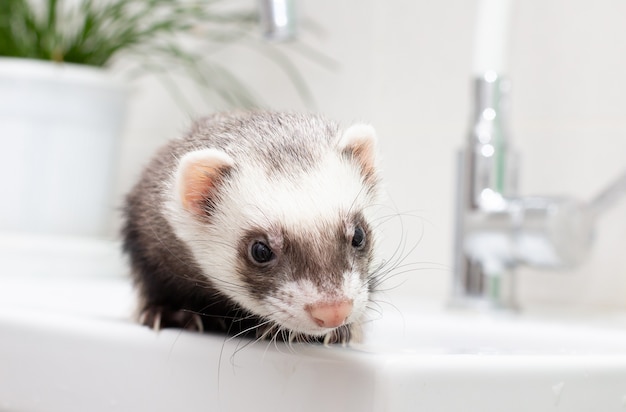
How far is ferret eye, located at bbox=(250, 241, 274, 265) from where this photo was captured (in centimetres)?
75

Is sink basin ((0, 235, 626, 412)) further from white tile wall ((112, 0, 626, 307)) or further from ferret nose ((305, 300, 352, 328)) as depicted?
white tile wall ((112, 0, 626, 307))

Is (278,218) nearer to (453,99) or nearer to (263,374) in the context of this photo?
(263,374)

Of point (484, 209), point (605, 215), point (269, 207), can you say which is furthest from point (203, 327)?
point (605, 215)

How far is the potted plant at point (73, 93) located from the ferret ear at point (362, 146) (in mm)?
781

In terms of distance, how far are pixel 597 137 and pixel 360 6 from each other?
18.0 inches

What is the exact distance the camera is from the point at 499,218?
46.2 inches

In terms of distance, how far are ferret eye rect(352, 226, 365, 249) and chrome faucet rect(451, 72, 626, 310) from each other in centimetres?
42

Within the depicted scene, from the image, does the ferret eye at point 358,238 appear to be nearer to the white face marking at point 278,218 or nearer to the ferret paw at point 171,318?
the white face marking at point 278,218

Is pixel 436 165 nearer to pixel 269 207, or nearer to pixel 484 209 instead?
pixel 484 209

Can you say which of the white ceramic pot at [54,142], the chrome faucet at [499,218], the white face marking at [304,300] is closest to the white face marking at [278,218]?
the white face marking at [304,300]

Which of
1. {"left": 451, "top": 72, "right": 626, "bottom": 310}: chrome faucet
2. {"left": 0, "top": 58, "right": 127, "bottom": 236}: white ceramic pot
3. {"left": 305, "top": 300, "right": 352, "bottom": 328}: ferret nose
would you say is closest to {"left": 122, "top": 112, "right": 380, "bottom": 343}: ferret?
{"left": 305, "top": 300, "right": 352, "bottom": 328}: ferret nose

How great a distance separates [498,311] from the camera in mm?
1214

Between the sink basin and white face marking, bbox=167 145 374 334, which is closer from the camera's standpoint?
the sink basin

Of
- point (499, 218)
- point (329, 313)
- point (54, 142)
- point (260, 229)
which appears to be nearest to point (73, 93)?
point (54, 142)
